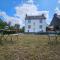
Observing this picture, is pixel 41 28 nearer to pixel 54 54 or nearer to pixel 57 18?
pixel 57 18

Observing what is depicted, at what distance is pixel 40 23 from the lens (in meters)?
34.8

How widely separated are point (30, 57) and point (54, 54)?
2.60 feet

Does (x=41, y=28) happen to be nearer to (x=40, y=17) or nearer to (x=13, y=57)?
(x=40, y=17)

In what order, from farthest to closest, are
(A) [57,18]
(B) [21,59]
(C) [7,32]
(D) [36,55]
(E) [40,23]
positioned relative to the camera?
(E) [40,23], (A) [57,18], (C) [7,32], (D) [36,55], (B) [21,59]

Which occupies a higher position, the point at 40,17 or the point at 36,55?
the point at 40,17

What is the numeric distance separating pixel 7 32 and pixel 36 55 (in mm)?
5139

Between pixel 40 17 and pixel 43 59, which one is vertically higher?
pixel 40 17

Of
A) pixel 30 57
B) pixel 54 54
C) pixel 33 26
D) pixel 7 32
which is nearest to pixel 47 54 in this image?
pixel 54 54

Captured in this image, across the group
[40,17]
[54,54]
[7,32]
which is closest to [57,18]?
[40,17]

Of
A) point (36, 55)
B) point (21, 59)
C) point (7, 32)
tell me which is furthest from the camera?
point (7, 32)

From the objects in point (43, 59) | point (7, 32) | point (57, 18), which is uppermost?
point (57, 18)

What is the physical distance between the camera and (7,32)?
1034 cm

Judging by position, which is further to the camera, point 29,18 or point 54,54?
point 29,18

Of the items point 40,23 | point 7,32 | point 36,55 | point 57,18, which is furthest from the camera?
point 40,23
